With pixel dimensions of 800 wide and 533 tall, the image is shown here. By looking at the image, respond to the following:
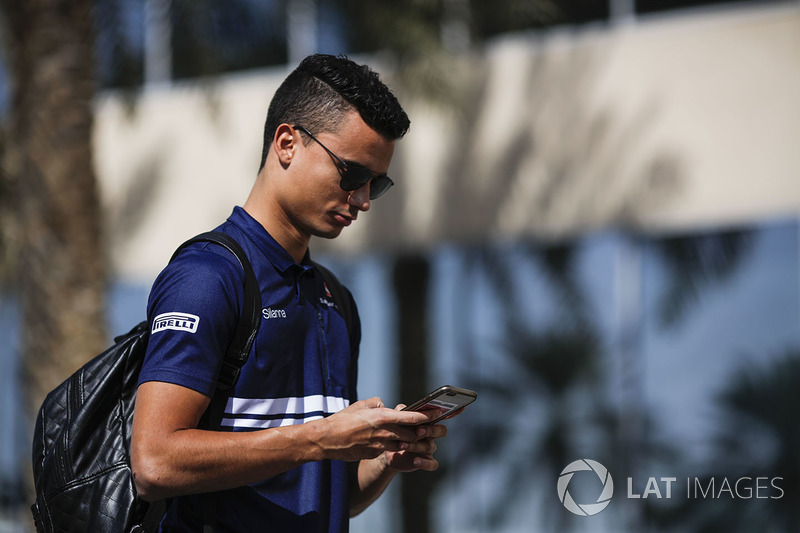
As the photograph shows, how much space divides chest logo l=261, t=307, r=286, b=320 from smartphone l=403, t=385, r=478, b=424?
0.38 m

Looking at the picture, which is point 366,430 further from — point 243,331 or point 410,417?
point 243,331

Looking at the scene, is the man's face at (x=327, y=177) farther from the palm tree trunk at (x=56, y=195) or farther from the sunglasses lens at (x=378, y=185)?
the palm tree trunk at (x=56, y=195)

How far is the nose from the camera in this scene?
252 centimetres

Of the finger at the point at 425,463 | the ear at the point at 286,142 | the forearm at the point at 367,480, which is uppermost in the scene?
the ear at the point at 286,142

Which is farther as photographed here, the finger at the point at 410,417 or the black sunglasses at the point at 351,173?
the black sunglasses at the point at 351,173

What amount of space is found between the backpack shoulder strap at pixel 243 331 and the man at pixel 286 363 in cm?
2

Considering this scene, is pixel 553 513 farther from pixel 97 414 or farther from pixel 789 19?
pixel 97 414

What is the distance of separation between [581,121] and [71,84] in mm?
4384

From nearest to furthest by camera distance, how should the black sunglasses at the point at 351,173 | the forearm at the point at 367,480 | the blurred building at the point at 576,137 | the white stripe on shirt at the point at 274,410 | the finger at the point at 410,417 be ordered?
the finger at the point at 410,417
the white stripe on shirt at the point at 274,410
the black sunglasses at the point at 351,173
the forearm at the point at 367,480
the blurred building at the point at 576,137

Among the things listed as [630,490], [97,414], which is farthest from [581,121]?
[97,414]

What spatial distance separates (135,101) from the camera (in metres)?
10.3

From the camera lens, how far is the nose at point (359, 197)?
8.25 ft

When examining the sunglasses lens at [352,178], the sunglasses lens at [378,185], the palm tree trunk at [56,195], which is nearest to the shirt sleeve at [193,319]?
the sunglasses lens at [352,178]

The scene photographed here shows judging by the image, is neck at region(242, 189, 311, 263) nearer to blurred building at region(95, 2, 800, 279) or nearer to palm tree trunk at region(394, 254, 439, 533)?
blurred building at region(95, 2, 800, 279)
